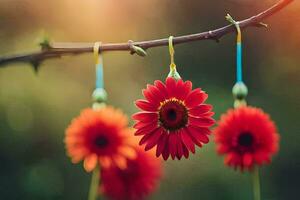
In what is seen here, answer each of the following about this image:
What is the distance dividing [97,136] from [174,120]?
92mm

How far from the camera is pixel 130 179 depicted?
2.63 ft

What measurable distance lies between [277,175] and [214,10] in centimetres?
33

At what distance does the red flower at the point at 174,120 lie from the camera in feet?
2.26

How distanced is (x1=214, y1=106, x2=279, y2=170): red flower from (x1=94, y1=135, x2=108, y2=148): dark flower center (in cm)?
13

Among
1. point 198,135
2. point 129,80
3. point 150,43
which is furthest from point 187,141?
point 129,80

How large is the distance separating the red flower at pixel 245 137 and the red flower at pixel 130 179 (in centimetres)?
16

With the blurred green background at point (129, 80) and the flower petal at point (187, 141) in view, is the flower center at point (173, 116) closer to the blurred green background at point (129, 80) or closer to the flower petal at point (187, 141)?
the flower petal at point (187, 141)

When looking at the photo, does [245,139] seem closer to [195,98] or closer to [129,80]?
[195,98]

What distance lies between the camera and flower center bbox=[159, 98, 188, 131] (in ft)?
2.27

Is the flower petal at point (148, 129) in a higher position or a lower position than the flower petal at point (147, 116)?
lower

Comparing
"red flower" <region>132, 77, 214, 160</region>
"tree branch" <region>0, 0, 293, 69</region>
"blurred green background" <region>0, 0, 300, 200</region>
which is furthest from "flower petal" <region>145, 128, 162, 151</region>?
"blurred green background" <region>0, 0, 300, 200</region>

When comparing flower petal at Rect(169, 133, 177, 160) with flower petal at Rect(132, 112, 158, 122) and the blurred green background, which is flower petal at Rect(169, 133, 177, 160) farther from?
the blurred green background

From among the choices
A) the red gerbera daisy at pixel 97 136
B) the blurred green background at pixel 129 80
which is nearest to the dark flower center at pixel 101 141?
the red gerbera daisy at pixel 97 136

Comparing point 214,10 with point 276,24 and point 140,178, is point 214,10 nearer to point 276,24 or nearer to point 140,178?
point 276,24
